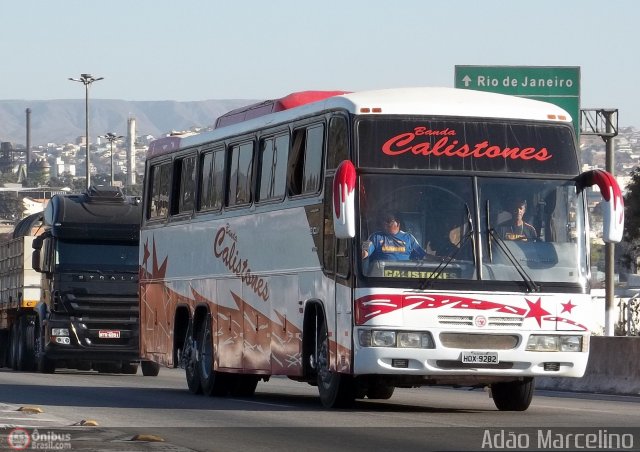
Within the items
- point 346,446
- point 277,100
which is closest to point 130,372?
point 277,100

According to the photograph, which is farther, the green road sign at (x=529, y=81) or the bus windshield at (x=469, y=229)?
the green road sign at (x=529, y=81)

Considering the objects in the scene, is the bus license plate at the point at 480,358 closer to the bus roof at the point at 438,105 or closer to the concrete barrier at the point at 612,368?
the bus roof at the point at 438,105

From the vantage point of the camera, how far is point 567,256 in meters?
17.5

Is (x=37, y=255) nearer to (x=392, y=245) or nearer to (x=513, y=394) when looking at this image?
(x=513, y=394)

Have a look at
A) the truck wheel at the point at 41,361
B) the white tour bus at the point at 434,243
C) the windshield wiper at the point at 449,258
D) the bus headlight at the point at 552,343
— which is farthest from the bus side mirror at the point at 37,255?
the bus headlight at the point at 552,343

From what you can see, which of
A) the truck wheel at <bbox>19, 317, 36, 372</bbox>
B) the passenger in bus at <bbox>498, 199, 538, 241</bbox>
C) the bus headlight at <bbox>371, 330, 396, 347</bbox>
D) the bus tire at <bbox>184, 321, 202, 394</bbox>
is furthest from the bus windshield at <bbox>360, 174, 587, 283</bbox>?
the truck wheel at <bbox>19, 317, 36, 372</bbox>

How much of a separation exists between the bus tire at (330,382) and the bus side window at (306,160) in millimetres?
1589

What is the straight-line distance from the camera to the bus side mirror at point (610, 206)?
16.9 m

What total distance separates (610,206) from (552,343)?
1.56 m

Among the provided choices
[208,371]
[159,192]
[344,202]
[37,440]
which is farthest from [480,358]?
[159,192]

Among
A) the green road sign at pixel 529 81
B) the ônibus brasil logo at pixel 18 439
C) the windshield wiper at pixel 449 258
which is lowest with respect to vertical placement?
the ônibus brasil logo at pixel 18 439

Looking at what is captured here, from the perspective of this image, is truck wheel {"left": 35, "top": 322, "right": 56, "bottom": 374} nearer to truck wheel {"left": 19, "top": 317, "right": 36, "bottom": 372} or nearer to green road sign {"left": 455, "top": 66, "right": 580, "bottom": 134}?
truck wheel {"left": 19, "top": 317, "right": 36, "bottom": 372}

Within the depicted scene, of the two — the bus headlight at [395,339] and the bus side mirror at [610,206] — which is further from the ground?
the bus side mirror at [610,206]

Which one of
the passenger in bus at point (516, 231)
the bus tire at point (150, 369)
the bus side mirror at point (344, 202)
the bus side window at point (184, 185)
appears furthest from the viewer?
the bus tire at point (150, 369)
